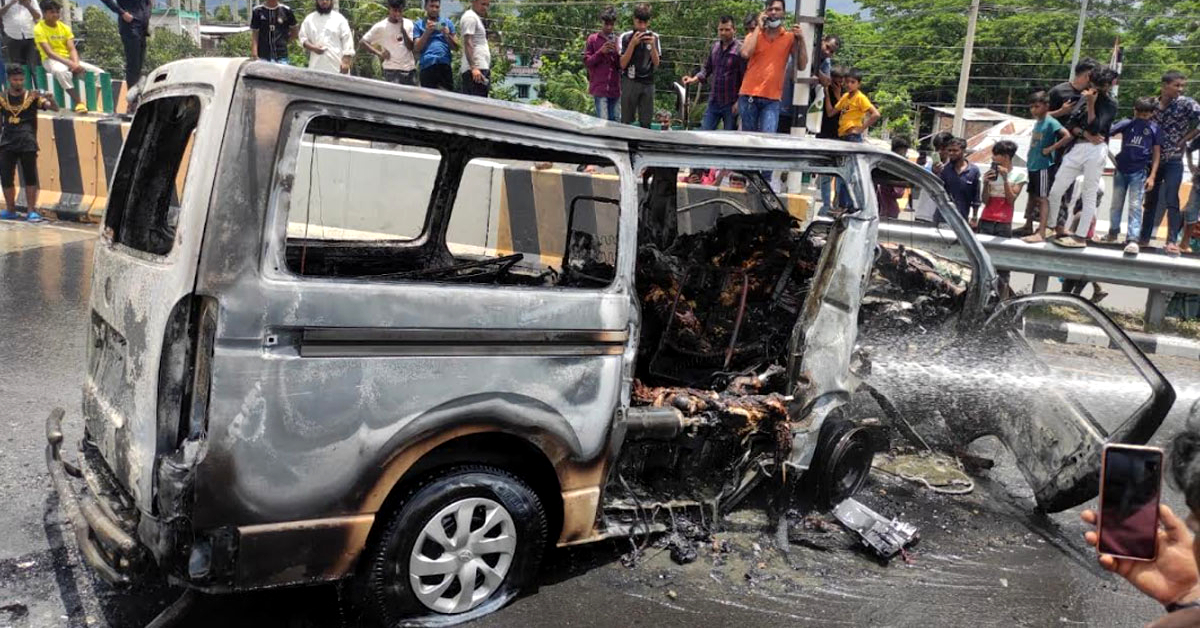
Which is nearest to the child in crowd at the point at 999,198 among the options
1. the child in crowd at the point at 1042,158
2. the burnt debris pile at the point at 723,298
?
the child in crowd at the point at 1042,158

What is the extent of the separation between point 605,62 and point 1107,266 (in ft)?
18.1

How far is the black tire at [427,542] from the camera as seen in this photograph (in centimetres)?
337

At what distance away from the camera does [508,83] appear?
6303 centimetres

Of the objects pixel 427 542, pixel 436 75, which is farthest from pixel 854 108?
pixel 427 542

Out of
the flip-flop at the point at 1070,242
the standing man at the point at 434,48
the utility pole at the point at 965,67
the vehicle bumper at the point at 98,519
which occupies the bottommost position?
the vehicle bumper at the point at 98,519

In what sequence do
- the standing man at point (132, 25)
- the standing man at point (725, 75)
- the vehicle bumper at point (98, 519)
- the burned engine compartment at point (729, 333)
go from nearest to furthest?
the vehicle bumper at point (98, 519), the burned engine compartment at point (729, 333), the standing man at point (725, 75), the standing man at point (132, 25)

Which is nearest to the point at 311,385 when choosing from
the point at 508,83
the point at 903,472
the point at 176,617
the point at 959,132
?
the point at 176,617

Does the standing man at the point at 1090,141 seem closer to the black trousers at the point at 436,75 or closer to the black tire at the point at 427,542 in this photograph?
the black trousers at the point at 436,75

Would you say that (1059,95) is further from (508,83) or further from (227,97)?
(508,83)

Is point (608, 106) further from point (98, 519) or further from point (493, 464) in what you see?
point (98, 519)

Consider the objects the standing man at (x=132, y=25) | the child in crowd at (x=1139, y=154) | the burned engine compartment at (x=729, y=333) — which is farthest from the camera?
the standing man at (x=132, y=25)

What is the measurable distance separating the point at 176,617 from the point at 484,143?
94.2 inches

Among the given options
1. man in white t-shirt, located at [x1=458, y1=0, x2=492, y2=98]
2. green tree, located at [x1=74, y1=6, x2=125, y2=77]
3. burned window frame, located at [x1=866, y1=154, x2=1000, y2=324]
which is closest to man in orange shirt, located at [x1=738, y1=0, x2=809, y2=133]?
man in white t-shirt, located at [x1=458, y1=0, x2=492, y2=98]

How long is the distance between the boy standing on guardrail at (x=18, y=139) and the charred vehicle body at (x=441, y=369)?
7337mm
